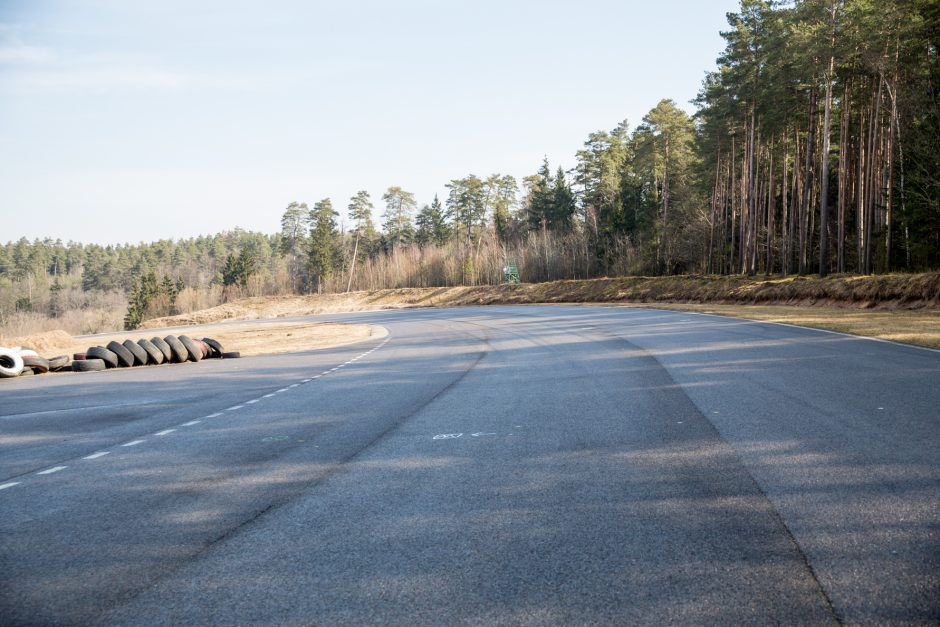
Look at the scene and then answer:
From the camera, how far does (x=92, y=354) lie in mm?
19078

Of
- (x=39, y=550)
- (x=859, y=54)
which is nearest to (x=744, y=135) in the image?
(x=859, y=54)

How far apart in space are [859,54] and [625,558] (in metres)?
38.7

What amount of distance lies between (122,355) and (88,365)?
889 millimetres

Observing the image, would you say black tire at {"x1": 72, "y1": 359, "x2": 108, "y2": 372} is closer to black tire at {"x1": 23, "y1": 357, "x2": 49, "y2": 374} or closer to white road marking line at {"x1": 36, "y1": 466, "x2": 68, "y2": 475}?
black tire at {"x1": 23, "y1": 357, "x2": 49, "y2": 374}

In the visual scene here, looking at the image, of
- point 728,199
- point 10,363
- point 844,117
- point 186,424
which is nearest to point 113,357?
point 10,363

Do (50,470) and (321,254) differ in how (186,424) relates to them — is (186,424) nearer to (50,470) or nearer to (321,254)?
(50,470)

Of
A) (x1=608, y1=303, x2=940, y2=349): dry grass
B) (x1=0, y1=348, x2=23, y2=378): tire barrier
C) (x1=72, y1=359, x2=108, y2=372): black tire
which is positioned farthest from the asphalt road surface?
(x1=72, y1=359, x2=108, y2=372): black tire

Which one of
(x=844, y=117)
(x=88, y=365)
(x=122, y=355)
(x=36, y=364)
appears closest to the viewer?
(x=36, y=364)

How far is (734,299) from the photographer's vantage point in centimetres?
3859

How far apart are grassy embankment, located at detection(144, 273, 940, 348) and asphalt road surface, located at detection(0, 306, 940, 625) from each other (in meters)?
10.1

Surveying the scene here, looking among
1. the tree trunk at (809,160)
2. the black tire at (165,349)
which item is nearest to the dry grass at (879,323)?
the tree trunk at (809,160)

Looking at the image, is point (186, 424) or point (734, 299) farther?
point (734, 299)

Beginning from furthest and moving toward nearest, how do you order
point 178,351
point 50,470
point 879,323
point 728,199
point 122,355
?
point 728,199, point 178,351, point 879,323, point 122,355, point 50,470

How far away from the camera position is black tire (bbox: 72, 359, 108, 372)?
60.8 ft
